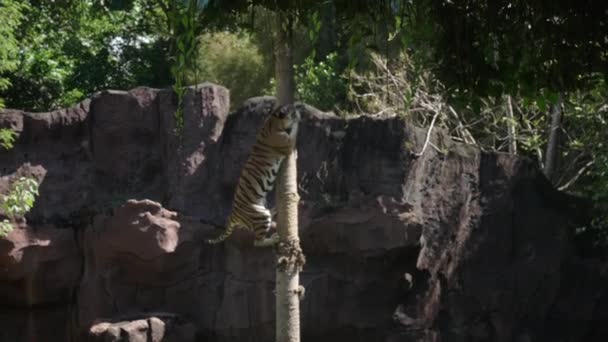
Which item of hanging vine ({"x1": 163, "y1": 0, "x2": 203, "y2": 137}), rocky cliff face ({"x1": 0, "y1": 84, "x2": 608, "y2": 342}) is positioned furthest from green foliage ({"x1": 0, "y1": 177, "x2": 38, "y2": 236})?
hanging vine ({"x1": 163, "y1": 0, "x2": 203, "y2": 137})

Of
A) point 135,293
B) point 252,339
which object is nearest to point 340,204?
point 252,339

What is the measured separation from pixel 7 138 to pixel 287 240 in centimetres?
453

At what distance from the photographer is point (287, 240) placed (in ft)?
24.7

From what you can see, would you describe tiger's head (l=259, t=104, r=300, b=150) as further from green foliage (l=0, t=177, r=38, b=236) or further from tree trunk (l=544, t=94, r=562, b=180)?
tree trunk (l=544, t=94, r=562, b=180)

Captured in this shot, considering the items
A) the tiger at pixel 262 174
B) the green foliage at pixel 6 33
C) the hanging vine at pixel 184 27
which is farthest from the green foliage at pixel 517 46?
the green foliage at pixel 6 33

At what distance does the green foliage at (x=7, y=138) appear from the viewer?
34.5 ft

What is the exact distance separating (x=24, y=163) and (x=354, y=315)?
4333 millimetres

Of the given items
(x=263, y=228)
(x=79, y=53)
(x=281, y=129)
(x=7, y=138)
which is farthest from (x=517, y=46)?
(x=79, y=53)

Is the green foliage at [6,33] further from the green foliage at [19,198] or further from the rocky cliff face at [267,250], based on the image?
the rocky cliff face at [267,250]

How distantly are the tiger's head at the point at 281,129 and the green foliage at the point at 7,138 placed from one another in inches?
110

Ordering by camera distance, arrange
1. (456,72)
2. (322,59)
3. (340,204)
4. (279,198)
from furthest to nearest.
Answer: (322,59) < (340,204) < (279,198) < (456,72)

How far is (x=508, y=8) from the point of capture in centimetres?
470

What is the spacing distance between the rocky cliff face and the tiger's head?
92.4 inches

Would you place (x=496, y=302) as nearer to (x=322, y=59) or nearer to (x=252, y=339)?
(x=252, y=339)
